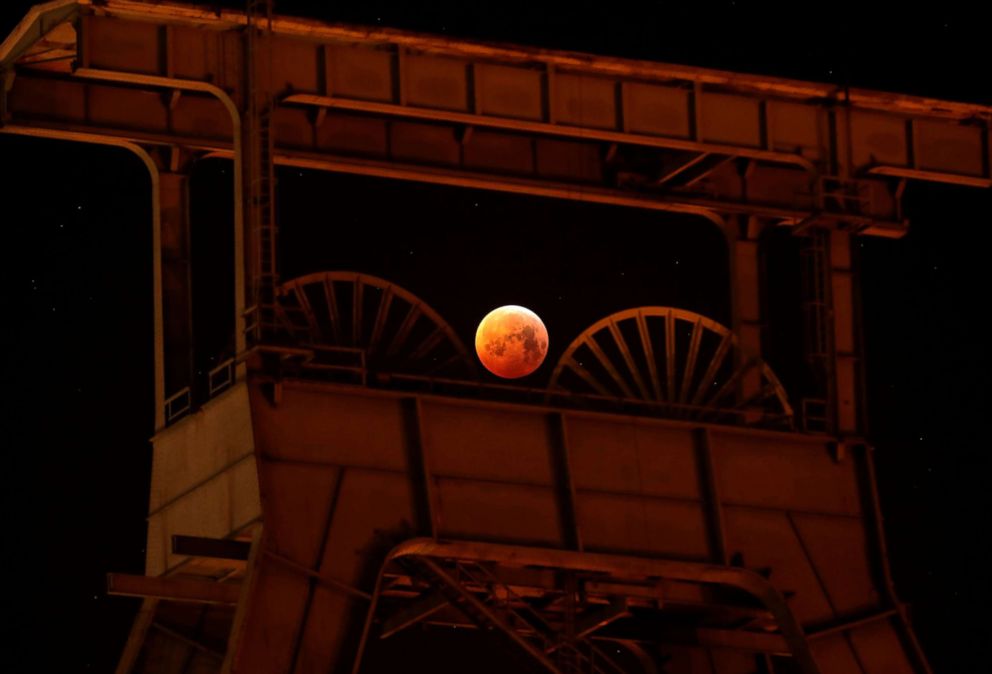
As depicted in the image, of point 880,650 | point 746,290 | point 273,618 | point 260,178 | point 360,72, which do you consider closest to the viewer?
point 273,618

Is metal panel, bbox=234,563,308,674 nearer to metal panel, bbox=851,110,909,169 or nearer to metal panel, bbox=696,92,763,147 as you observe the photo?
metal panel, bbox=696,92,763,147

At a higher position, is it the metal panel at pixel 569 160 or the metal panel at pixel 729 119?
the metal panel at pixel 729 119

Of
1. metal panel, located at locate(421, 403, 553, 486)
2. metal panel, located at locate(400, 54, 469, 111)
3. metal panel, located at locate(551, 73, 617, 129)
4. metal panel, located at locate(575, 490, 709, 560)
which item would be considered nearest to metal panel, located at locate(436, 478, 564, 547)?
metal panel, located at locate(421, 403, 553, 486)

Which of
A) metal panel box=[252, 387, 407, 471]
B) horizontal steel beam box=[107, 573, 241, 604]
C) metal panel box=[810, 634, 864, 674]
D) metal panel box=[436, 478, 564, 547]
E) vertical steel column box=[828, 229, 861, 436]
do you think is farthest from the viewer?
vertical steel column box=[828, 229, 861, 436]

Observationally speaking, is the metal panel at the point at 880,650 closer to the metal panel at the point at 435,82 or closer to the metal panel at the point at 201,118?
the metal panel at the point at 435,82

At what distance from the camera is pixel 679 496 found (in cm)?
3562

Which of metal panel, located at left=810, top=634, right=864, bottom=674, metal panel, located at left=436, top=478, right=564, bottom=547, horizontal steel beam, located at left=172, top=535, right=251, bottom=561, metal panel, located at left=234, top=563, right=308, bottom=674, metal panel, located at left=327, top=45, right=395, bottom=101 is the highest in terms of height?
metal panel, located at left=327, top=45, right=395, bottom=101

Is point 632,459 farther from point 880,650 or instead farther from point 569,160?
point 569,160

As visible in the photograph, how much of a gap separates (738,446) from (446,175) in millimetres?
5557

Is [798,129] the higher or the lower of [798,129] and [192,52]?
the lower

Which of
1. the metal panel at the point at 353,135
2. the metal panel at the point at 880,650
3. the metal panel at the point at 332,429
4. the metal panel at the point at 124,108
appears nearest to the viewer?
the metal panel at the point at 332,429

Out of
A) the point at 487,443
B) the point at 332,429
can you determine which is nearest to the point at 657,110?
the point at 487,443

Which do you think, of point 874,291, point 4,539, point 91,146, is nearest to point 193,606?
point 4,539

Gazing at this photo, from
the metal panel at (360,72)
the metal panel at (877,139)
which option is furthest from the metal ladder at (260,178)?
the metal panel at (877,139)
